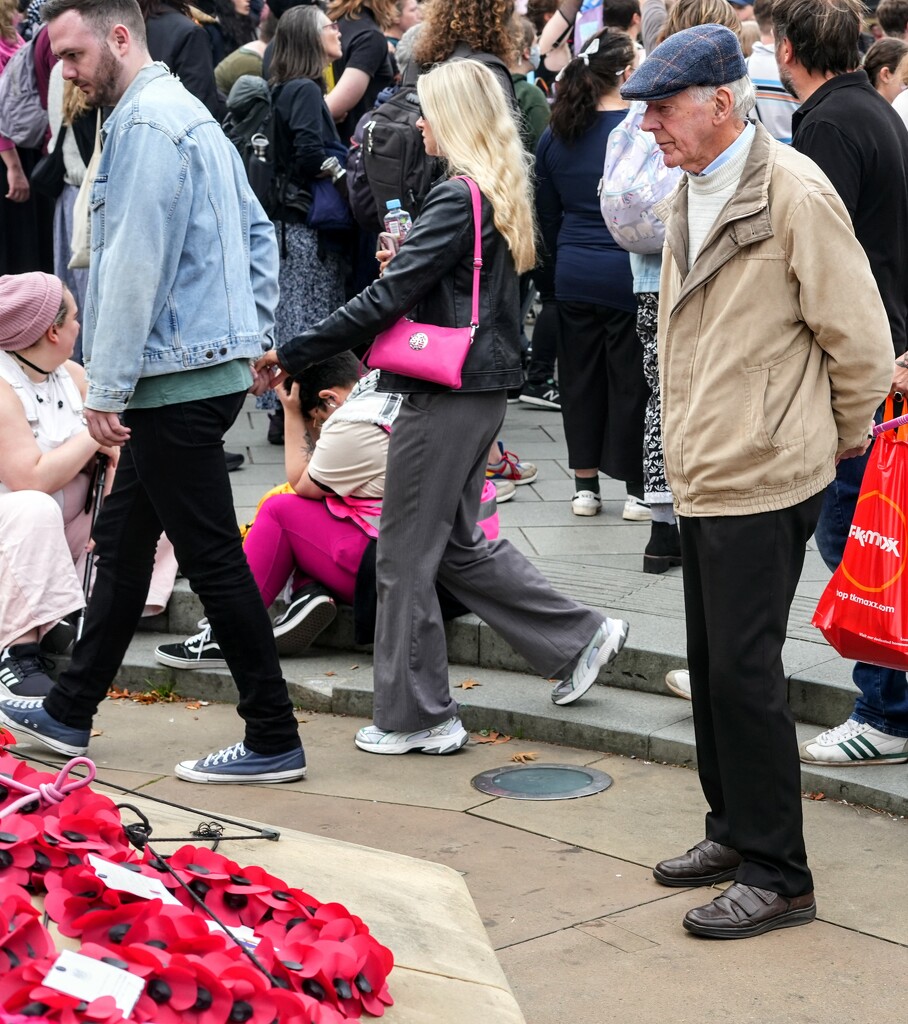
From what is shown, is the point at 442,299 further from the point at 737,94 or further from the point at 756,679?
the point at 756,679

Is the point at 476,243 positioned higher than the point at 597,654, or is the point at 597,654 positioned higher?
the point at 476,243

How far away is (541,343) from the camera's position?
9.43 metres

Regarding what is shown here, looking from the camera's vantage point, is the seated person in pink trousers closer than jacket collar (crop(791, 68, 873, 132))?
No

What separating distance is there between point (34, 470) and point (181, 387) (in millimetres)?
1350

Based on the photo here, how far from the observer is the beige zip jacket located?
3.41 m

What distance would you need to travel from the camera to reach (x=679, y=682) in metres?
5.01

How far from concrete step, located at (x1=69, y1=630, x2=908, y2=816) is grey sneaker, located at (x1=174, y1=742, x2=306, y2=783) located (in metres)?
0.73

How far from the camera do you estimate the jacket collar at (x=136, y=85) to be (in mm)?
4281

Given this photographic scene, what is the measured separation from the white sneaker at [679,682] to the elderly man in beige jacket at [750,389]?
1.23 meters

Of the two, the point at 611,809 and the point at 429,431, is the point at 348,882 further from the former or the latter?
the point at 429,431

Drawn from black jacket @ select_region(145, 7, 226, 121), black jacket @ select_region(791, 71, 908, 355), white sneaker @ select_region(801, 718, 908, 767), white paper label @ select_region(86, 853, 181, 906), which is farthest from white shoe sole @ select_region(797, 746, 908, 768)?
black jacket @ select_region(145, 7, 226, 121)

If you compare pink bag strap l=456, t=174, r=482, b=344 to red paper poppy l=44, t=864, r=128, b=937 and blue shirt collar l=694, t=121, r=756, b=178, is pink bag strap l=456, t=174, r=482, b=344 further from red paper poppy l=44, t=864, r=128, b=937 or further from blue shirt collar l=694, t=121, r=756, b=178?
red paper poppy l=44, t=864, r=128, b=937

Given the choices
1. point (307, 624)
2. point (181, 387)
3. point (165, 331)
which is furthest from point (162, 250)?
point (307, 624)

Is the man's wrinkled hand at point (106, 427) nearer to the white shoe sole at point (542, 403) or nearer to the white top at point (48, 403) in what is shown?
the white top at point (48, 403)
